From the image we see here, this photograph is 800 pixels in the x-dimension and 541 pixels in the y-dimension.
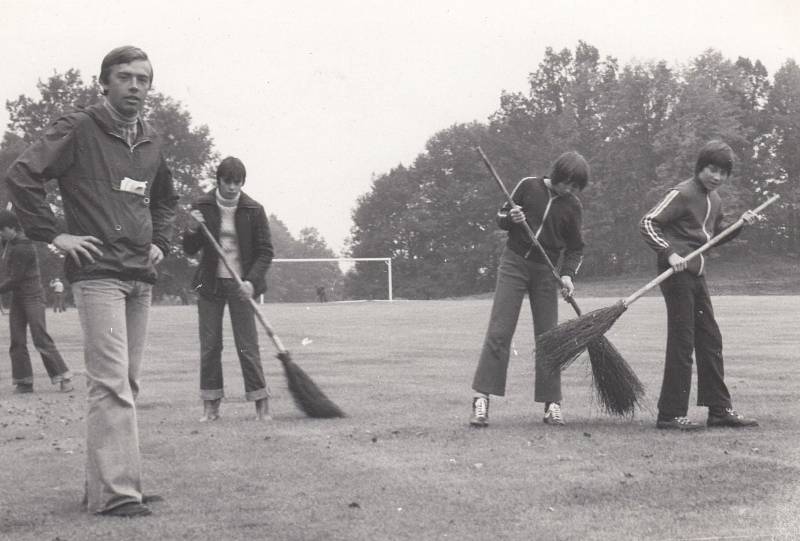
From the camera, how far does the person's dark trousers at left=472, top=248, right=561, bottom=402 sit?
7.77 metres

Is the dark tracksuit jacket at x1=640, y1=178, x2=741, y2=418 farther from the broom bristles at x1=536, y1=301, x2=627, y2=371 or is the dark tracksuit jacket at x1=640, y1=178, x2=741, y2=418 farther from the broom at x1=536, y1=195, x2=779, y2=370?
the broom bristles at x1=536, y1=301, x2=627, y2=371

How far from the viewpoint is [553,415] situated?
7.64 metres

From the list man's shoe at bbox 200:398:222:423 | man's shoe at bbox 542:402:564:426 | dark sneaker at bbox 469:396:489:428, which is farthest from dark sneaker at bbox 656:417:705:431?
man's shoe at bbox 200:398:222:423

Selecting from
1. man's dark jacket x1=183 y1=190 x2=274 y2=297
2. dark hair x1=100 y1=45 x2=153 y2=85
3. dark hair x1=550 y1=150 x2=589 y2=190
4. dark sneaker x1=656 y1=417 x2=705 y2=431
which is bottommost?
dark sneaker x1=656 y1=417 x2=705 y2=431

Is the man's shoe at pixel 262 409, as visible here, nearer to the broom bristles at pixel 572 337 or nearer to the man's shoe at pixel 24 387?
the broom bristles at pixel 572 337

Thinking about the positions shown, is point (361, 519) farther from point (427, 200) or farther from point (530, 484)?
point (427, 200)

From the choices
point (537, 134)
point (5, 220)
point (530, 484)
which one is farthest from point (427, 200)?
point (530, 484)

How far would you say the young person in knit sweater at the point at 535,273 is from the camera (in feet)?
25.4

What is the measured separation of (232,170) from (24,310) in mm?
4184

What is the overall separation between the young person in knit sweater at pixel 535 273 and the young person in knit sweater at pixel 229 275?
6.10 feet

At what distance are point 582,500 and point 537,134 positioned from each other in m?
78.9

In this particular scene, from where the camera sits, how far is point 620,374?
7641mm

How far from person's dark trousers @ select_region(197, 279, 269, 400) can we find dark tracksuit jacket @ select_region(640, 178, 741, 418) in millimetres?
3155

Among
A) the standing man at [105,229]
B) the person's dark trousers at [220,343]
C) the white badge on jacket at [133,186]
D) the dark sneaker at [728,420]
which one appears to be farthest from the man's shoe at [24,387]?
the dark sneaker at [728,420]
